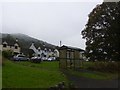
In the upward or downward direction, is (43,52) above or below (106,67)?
above

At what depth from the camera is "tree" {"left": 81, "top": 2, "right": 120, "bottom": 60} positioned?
1847 inches

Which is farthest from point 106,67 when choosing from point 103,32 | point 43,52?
point 43,52

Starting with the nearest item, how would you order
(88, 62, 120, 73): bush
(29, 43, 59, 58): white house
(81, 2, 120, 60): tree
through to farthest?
(88, 62, 120, 73): bush
(81, 2, 120, 60): tree
(29, 43, 59, 58): white house

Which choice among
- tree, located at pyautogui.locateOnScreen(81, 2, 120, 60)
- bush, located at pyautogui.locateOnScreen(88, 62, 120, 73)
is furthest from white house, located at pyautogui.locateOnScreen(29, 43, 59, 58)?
bush, located at pyautogui.locateOnScreen(88, 62, 120, 73)

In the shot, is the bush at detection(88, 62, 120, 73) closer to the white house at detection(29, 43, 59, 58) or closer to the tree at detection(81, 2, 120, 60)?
the tree at detection(81, 2, 120, 60)

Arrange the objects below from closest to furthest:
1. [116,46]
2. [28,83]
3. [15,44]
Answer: [28,83], [116,46], [15,44]

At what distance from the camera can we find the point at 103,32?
48.3 metres

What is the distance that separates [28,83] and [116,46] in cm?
3201

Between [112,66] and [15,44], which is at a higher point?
[15,44]

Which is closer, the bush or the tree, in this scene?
the bush

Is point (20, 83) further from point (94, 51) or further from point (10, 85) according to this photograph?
point (94, 51)

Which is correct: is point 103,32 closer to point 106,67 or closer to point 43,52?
point 106,67

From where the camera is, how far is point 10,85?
14859mm

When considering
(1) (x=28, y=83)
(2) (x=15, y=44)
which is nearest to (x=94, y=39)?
(1) (x=28, y=83)
